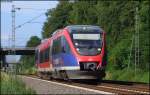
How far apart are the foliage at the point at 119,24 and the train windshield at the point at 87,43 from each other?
15821 millimetres

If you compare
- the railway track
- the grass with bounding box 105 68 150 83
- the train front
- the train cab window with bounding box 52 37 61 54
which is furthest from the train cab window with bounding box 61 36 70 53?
the grass with bounding box 105 68 150 83

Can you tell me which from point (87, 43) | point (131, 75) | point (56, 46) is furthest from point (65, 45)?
point (131, 75)

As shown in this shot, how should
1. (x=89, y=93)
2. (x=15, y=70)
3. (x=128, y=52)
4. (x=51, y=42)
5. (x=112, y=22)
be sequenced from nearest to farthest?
(x=89, y=93) → (x=15, y=70) → (x=51, y=42) → (x=128, y=52) → (x=112, y=22)

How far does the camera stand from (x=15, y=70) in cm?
2778

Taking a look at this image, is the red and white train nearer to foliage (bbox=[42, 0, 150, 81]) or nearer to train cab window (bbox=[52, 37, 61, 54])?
train cab window (bbox=[52, 37, 61, 54])

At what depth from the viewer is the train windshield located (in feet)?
101

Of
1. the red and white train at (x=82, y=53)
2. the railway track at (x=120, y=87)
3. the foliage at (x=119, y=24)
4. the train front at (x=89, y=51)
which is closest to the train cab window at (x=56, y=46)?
the red and white train at (x=82, y=53)

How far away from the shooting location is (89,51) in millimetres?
30812

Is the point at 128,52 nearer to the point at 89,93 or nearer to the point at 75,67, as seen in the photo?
the point at 75,67

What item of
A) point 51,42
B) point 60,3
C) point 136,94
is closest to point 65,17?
point 60,3

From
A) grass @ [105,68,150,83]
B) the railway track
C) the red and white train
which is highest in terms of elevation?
the red and white train

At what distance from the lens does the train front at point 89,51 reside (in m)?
30.4

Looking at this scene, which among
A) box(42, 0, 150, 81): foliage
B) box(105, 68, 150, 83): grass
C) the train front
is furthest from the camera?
box(42, 0, 150, 81): foliage

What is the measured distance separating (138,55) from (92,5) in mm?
36173
